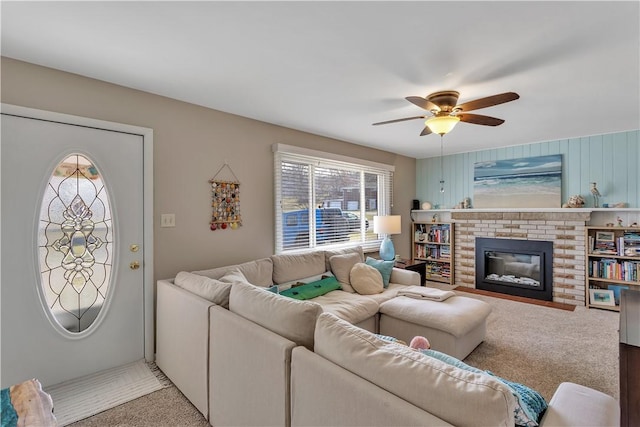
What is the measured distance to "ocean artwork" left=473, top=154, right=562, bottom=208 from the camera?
4543 mm

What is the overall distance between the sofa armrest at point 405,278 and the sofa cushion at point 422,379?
8.58 ft

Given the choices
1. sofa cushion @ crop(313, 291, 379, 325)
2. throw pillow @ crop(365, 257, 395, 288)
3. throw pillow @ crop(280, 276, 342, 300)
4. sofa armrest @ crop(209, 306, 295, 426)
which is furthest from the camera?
throw pillow @ crop(365, 257, 395, 288)

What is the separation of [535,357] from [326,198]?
111 inches

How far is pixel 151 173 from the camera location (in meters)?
2.66

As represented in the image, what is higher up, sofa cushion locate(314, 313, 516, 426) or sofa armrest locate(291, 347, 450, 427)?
sofa cushion locate(314, 313, 516, 426)

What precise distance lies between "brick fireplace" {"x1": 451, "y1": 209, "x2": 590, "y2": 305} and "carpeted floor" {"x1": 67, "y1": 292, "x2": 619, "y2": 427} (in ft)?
1.25

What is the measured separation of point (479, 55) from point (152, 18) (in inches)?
78.1

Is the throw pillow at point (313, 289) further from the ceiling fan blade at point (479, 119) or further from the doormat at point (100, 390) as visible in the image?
the ceiling fan blade at point (479, 119)

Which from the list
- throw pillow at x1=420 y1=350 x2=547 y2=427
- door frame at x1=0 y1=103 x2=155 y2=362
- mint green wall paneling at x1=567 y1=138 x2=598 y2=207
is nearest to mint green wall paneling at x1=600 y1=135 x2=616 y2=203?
Answer: mint green wall paneling at x1=567 y1=138 x2=598 y2=207

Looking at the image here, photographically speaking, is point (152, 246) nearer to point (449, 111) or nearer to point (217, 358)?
point (217, 358)

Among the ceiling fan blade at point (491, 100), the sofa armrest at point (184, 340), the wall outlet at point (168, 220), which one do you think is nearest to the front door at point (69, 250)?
the wall outlet at point (168, 220)

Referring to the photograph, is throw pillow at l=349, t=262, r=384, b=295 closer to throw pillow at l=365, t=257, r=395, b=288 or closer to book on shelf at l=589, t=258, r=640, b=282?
throw pillow at l=365, t=257, r=395, b=288

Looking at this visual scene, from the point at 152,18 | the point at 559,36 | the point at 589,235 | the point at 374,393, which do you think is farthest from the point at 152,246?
the point at 589,235

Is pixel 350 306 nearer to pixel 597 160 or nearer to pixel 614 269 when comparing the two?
pixel 614 269
